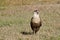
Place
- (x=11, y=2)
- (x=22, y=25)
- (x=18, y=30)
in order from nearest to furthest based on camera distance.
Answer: (x=18, y=30)
(x=22, y=25)
(x=11, y=2)

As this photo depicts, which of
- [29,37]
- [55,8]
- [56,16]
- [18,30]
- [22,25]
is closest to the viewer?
[29,37]

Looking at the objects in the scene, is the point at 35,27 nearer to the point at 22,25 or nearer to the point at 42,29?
the point at 42,29

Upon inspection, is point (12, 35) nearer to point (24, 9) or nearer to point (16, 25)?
point (16, 25)

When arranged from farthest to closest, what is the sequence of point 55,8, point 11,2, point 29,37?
point 11,2 < point 55,8 < point 29,37

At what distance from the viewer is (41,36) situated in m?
10.3

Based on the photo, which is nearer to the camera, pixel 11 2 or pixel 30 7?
pixel 30 7

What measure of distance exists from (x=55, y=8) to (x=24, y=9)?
1912 millimetres

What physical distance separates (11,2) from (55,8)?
4358 mm

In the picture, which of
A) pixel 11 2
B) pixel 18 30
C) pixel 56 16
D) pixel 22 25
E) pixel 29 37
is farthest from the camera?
pixel 11 2

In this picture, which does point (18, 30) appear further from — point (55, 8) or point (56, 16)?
point (55, 8)

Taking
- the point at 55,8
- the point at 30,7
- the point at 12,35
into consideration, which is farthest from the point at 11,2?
the point at 12,35

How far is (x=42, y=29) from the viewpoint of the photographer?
1176 centimetres

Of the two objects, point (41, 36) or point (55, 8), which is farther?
point (55, 8)

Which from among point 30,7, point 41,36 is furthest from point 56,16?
point 41,36
